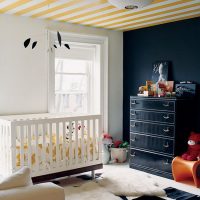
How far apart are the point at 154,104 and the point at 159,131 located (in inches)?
14.1

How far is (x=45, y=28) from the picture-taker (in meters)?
4.43

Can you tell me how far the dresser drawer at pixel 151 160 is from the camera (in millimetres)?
4145

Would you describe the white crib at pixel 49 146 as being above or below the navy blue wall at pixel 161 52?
below

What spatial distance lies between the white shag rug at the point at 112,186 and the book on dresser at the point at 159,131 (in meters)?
0.25

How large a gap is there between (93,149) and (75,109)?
1.10 meters

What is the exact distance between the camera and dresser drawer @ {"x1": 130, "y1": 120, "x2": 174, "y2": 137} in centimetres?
408

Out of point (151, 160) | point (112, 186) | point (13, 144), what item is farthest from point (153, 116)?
point (13, 144)

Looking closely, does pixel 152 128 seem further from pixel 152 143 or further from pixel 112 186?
pixel 112 186

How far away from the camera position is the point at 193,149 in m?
4.01

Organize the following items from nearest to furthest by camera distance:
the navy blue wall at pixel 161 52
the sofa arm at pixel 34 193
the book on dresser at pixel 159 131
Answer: the sofa arm at pixel 34 193
the book on dresser at pixel 159 131
the navy blue wall at pixel 161 52

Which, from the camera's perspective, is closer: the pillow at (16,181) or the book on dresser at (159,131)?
the pillow at (16,181)

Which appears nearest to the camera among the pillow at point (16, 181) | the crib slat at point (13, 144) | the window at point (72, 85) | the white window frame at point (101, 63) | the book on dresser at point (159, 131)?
the pillow at point (16, 181)

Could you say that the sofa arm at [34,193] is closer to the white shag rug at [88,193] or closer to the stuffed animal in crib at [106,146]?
the white shag rug at [88,193]

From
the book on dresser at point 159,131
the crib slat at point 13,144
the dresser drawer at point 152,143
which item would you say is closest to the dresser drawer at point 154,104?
the book on dresser at point 159,131
